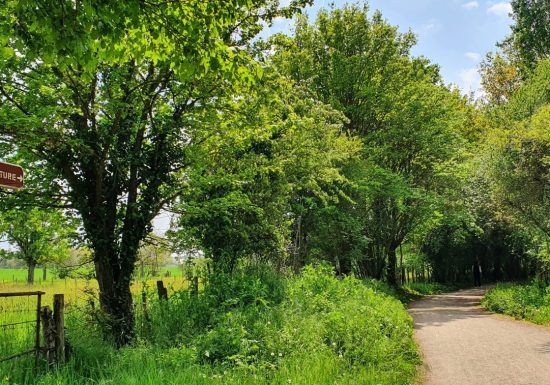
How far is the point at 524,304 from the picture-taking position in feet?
58.2

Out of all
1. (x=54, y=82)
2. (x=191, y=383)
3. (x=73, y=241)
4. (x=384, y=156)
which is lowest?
(x=191, y=383)

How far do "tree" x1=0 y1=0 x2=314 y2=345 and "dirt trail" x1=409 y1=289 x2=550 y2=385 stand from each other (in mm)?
6445

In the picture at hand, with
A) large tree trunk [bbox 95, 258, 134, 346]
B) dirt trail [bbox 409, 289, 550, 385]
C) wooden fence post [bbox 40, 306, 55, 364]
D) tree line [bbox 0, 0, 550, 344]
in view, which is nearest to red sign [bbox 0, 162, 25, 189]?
tree line [bbox 0, 0, 550, 344]

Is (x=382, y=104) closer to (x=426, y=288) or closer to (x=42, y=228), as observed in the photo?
(x=426, y=288)

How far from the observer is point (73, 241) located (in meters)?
10.5

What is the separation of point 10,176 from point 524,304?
730 inches

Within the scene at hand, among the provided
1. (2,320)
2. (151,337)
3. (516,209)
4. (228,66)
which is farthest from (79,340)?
(516,209)

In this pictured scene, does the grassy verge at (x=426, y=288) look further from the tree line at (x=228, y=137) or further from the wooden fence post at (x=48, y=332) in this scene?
the wooden fence post at (x=48, y=332)

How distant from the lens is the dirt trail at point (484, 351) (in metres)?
8.18

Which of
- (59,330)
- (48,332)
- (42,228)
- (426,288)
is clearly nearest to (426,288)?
(426,288)

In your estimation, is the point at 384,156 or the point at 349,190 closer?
the point at 349,190

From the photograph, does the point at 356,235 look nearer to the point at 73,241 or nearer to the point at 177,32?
the point at 73,241

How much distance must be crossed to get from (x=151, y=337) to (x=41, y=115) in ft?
15.0

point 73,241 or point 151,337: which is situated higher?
point 73,241
